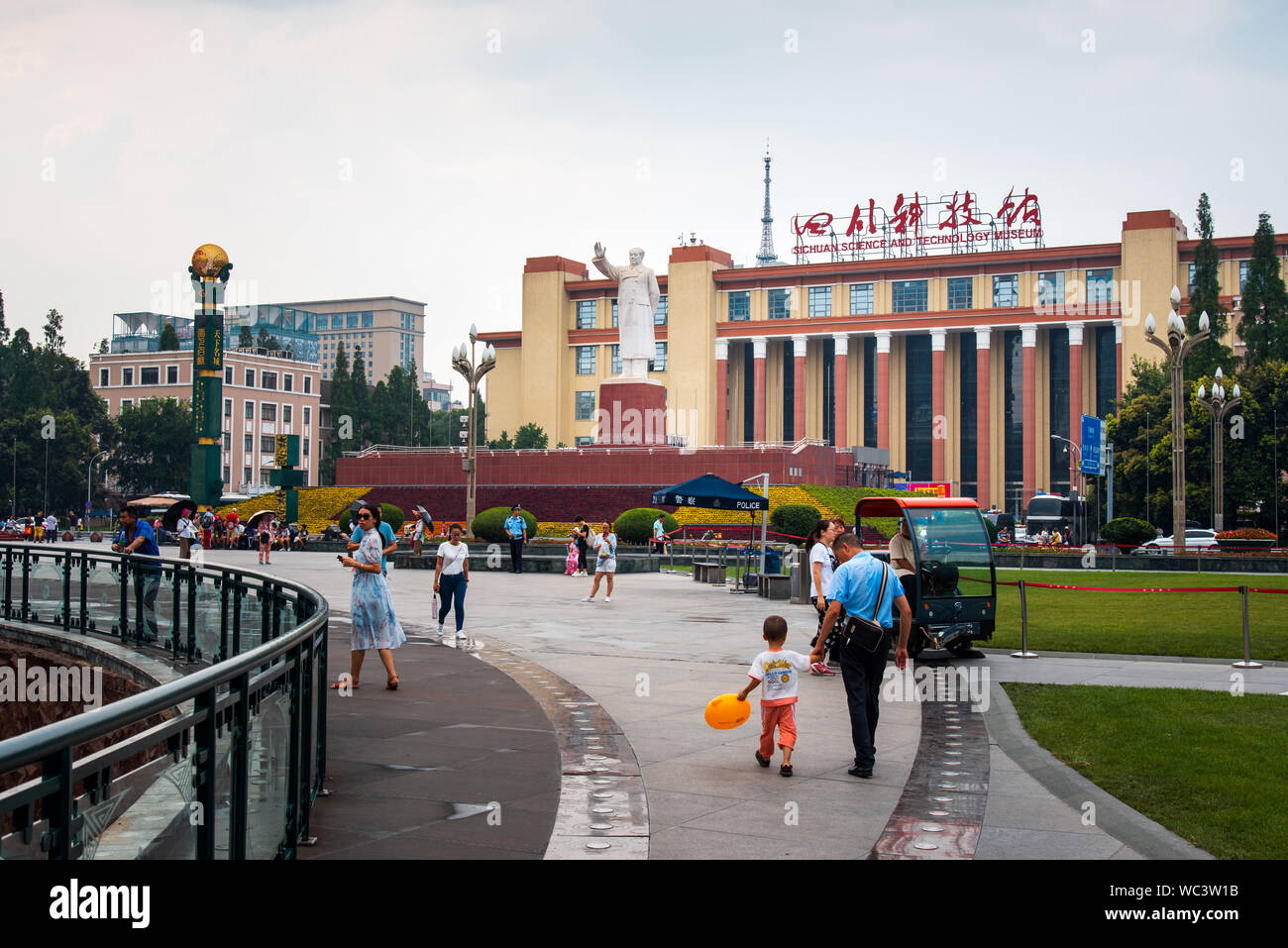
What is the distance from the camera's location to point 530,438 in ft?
304

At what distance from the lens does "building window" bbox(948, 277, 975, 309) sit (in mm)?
87312

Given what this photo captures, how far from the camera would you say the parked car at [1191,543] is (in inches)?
1500

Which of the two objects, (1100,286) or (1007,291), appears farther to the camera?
(1007,291)

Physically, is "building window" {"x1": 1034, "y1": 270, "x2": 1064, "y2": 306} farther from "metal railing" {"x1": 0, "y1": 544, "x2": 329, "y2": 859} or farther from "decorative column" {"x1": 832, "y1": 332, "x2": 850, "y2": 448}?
"metal railing" {"x1": 0, "y1": 544, "x2": 329, "y2": 859}

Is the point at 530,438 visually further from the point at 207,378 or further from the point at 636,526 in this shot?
the point at 207,378

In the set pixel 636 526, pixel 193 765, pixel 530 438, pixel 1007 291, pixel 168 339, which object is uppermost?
pixel 1007 291

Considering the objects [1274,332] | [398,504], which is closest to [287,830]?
[398,504]

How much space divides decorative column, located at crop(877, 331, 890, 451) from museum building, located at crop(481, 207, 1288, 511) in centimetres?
14

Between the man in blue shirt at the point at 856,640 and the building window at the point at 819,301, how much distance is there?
83.6 meters

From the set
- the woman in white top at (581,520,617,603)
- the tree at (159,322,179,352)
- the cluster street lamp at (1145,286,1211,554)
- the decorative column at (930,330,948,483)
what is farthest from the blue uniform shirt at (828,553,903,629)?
the tree at (159,322,179,352)

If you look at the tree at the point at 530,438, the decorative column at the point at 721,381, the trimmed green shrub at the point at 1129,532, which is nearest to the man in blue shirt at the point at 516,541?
the trimmed green shrub at the point at 1129,532

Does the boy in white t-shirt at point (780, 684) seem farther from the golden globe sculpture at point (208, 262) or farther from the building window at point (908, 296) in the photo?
the building window at point (908, 296)

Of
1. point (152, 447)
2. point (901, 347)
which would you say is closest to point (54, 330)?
point (152, 447)

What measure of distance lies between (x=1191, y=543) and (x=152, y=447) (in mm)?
77444
